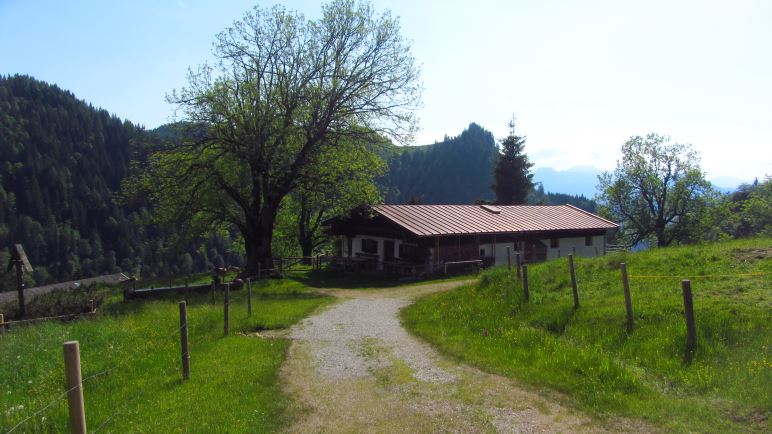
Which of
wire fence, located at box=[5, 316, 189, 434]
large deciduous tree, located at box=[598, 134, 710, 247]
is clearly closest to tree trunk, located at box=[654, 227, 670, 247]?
large deciduous tree, located at box=[598, 134, 710, 247]

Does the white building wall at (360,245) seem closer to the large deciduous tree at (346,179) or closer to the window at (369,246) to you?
the window at (369,246)

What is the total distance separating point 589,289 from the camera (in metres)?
14.8

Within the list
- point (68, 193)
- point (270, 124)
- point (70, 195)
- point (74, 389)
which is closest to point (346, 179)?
point (270, 124)

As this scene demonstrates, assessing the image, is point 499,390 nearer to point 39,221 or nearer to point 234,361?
point 234,361

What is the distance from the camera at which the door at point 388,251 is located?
32656mm

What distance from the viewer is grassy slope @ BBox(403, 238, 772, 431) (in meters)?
7.44

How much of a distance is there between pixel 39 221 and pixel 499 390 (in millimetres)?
163557

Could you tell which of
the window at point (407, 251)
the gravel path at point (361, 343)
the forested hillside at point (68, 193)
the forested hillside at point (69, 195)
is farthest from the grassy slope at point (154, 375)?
the forested hillside at point (68, 193)

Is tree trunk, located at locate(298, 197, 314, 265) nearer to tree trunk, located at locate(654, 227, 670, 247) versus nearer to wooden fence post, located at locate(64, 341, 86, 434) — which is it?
tree trunk, located at locate(654, 227, 670, 247)

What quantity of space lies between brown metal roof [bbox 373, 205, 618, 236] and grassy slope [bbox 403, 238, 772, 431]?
13903 mm

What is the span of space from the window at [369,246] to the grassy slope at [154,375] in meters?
17.6

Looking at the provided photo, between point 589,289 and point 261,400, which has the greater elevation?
point 589,289

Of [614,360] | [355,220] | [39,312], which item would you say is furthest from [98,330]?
[355,220]

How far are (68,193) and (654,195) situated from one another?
509 feet
